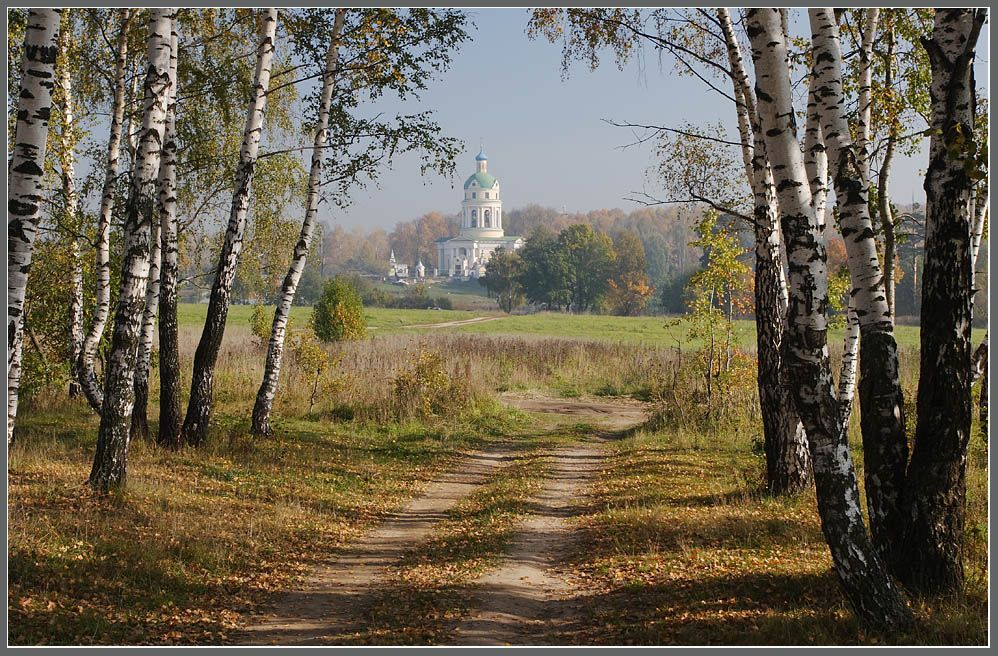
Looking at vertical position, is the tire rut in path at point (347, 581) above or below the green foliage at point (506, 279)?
below

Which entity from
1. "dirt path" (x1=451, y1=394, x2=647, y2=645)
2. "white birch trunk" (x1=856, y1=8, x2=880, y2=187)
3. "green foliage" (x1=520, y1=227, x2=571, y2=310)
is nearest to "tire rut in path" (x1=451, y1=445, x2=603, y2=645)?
"dirt path" (x1=451, y1=394, x2=647, y2=645)

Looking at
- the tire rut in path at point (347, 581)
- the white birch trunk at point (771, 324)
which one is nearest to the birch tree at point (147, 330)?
the tire rut in path at point (347, 581)

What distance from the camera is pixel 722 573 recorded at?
6.11 meters

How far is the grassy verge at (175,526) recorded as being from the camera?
17.6 ft

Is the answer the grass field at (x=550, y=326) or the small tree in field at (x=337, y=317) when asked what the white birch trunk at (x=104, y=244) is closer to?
the small tree in field at (x=337, y=317)

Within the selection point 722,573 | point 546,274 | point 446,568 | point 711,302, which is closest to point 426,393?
point 711,302

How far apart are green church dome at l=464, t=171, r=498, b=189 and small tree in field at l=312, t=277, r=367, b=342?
94.8 metres

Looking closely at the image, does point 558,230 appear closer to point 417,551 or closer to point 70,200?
point 70,200

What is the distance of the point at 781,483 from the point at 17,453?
8391 mm

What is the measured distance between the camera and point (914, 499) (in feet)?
17.2

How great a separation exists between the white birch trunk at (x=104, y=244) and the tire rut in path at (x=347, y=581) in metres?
5.03

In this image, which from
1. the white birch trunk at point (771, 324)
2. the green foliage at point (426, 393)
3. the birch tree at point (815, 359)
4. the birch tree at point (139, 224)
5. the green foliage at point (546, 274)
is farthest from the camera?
the green foliage at point (546, 274)

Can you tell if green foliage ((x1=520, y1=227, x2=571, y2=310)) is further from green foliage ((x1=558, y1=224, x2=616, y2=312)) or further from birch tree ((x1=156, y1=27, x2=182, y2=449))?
birch tree ((x1=156, y1=27, x2=182, y2=449))

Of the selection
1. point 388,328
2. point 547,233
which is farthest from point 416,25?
point 547,233
